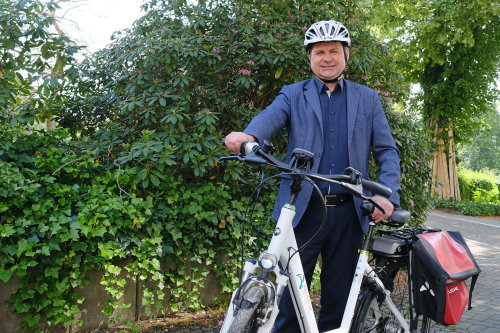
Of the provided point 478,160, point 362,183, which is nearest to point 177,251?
point 362,183

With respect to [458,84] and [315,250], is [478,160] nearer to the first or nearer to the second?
[458,84]

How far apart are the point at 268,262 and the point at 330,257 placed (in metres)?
0.91

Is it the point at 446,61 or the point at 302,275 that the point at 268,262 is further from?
the point at 446,61

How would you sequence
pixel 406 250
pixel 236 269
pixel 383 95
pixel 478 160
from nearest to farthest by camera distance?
pixel 406 250 → pixel 236 269 → pixel 383 95 → pixel 478 160

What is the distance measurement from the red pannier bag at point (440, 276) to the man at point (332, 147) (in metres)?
0.34

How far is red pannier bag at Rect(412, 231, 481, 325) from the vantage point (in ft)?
8.16

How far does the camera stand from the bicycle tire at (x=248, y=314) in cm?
171

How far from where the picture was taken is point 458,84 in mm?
15195

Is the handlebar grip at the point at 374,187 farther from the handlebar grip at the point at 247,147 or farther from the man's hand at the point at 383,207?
the handlebar grip at the point at 247,147

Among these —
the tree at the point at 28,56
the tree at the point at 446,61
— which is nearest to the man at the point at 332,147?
the tree at the point at 28,56

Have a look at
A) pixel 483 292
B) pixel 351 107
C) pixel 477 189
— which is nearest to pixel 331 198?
pixel 351 107

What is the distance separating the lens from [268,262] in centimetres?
186

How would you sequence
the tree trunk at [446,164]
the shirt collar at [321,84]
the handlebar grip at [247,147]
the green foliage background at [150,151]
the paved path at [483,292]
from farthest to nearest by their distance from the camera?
the tree trunk at [446,164] → the paved path at [483,292] → the green foliage background at [150,151] → the shirt collar at [321,84] → the handlebar grip at [247,147]

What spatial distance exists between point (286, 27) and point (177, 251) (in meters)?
2.41
